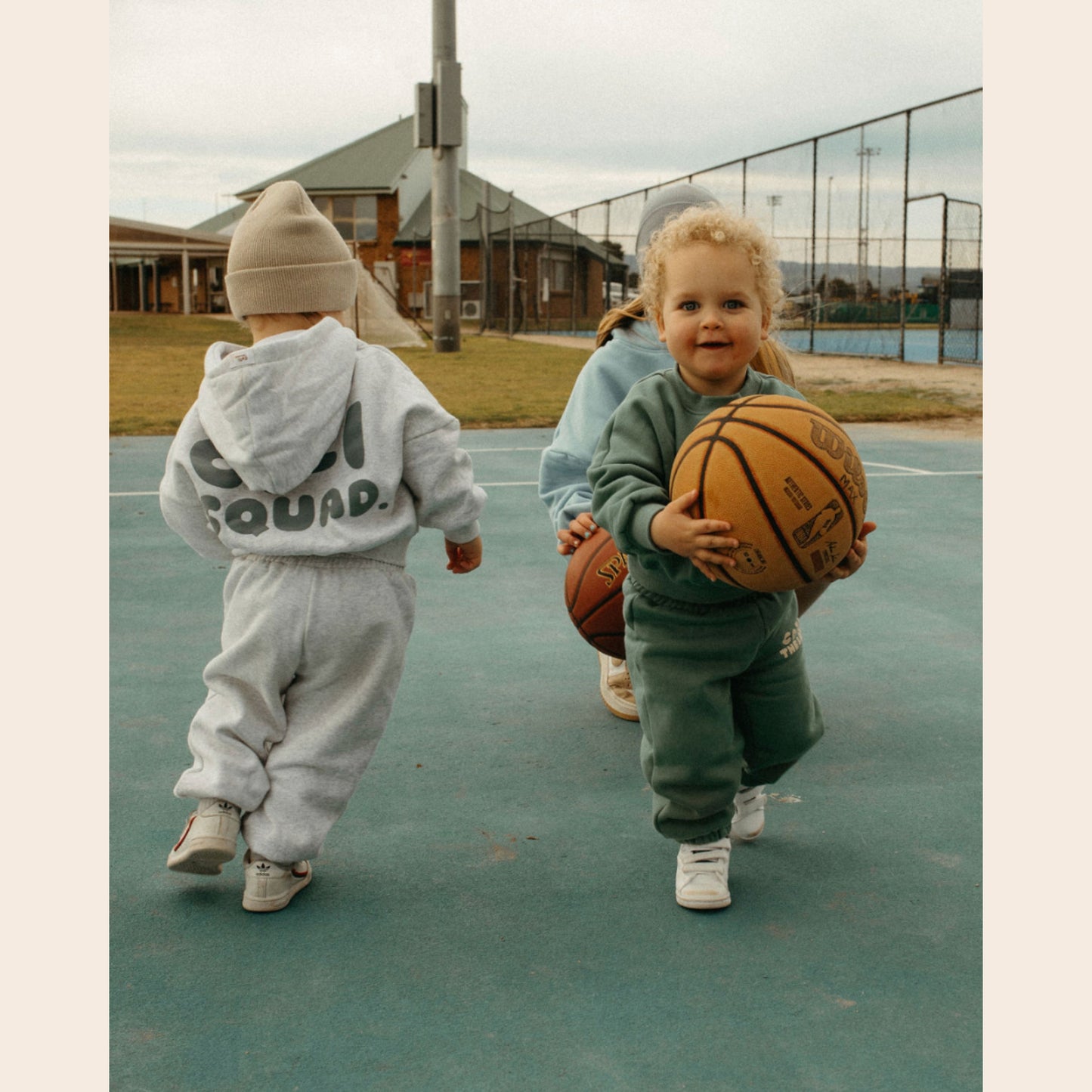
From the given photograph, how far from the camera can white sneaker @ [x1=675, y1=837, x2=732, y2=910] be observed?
2652 millimetres

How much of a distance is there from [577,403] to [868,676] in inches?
54.1

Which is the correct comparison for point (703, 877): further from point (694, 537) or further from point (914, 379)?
point (914, 379)

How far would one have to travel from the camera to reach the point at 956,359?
59.4 ft

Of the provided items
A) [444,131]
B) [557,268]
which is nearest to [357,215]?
[557,268]

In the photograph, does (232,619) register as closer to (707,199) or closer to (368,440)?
(368,440)

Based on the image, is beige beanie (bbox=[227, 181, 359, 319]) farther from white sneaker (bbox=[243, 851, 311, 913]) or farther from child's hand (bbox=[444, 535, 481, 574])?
white sneaker (bbox=[243, 851, 311, 913])

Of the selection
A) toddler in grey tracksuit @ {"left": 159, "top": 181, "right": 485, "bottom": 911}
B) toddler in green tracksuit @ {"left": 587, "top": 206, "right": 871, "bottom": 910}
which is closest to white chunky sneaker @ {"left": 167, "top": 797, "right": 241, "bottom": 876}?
toddler in grey tracksuit @ {"left": 159, "top": 181, "right": 485, "bottom": 911}

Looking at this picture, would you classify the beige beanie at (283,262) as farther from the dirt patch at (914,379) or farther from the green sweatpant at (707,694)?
the dirt patch at (914,379)

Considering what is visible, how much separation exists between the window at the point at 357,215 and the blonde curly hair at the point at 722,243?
4768cm

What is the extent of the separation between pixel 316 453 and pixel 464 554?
0.47 meters

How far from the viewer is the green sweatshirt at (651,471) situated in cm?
259

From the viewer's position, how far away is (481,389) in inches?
604

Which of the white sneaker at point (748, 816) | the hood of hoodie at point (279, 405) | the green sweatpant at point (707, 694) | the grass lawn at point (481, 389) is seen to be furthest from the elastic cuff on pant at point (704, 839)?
the grass lawn at point (481, 389)

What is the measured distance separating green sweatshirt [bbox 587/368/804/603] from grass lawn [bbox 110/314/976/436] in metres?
9.04
